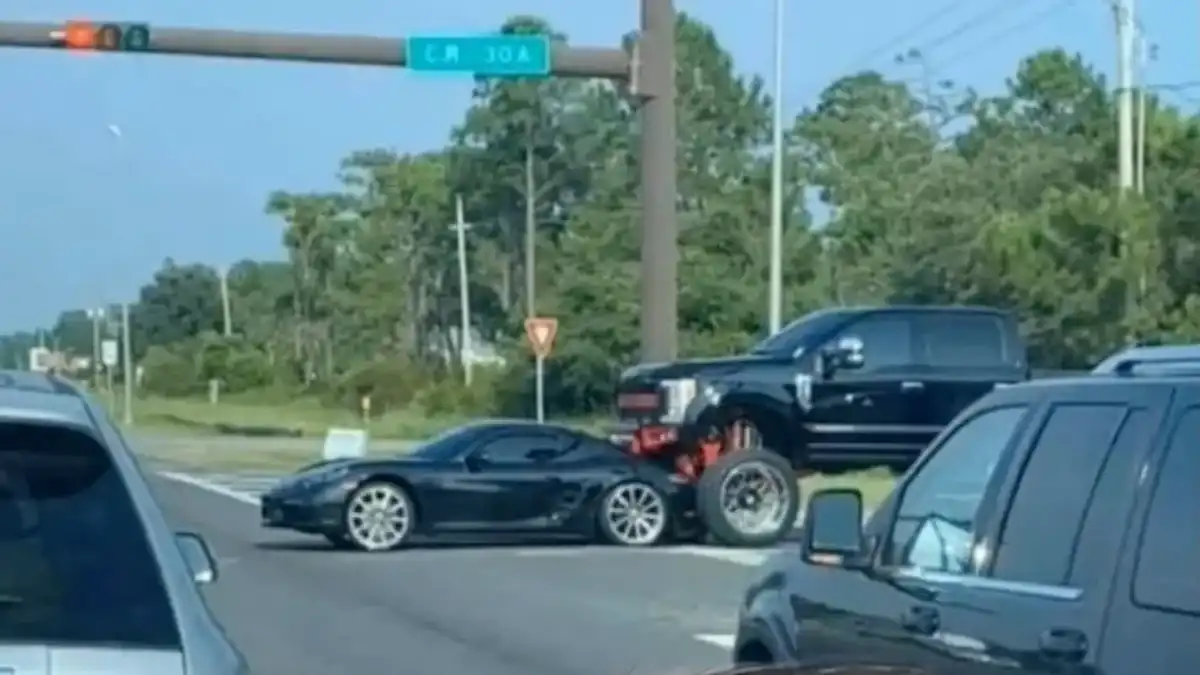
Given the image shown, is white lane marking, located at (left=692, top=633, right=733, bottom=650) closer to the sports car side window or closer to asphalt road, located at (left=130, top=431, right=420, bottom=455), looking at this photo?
the sports car side window

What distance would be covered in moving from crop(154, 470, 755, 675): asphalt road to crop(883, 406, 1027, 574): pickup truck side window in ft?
14.7

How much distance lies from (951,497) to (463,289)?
259 ft

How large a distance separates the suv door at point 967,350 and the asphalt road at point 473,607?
3029 mm

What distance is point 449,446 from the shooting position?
25.4 meters

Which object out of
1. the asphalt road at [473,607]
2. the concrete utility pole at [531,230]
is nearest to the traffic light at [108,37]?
the asphalt road at [473,607]

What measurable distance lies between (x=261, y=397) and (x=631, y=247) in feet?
92.2

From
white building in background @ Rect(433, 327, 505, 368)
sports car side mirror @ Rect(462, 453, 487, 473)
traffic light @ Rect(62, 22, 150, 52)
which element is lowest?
sports car side mirror @ Rect(462, 453, 487, 473)

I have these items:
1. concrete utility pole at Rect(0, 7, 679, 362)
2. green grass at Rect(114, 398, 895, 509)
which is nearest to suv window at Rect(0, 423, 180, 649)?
green grass at Rect(114, 398, 895, 509)

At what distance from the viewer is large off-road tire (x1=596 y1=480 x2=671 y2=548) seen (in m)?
25.3

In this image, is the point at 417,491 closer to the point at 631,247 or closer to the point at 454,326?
the point at 631,247

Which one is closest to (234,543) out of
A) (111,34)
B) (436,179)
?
(111,34)

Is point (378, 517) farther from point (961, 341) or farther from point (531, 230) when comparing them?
point (531, 230)

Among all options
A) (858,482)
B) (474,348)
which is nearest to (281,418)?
(474,348)

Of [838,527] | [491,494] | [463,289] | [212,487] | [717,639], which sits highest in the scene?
[463,289]
